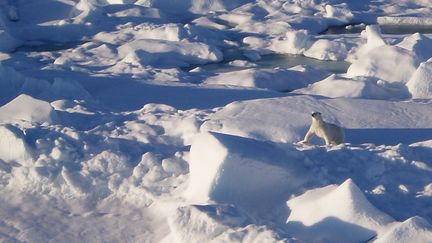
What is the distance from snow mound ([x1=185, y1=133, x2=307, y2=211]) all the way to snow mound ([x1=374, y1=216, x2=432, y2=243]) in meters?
1.14

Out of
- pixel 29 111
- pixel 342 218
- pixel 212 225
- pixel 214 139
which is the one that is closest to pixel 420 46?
pixel 29 111

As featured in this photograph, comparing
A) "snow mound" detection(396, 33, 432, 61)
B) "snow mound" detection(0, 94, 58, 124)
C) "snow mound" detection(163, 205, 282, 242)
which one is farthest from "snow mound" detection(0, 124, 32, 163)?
"snow mound" detection(396, 33, 432, 61)

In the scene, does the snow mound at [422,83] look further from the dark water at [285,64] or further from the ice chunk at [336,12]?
the ice chunk at [336,12]

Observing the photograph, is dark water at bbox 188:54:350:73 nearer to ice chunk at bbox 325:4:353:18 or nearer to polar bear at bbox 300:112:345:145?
ice chunk at bbox 325:4:353:18

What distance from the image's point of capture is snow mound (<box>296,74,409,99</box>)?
32.1ft

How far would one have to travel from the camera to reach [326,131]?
666 cm

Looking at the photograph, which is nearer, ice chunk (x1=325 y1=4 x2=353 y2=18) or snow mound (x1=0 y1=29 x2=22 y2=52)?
snow mound (x1=0 y1=29 x2=22 y2=52)

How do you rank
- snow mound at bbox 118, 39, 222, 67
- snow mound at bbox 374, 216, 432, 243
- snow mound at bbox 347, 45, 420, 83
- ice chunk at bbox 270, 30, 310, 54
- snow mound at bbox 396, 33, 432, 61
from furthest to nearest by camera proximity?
1. ice chunk at bbox 270, 30, 310, 54
2. snow mound at bbox 118, 39, 222, 67
3. snow mound at bbox 396, 33, 432, 61
4. snow mound at bbox 347, 45, 420, 83
5. snow mound at bbox 374, 216, 432, 243

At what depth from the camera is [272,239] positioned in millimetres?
4254

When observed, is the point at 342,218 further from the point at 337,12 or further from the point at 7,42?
the point at 337,12

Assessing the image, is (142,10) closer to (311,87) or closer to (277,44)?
(277,44)

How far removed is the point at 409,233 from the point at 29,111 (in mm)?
4720

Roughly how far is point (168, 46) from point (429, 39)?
448 centimetres

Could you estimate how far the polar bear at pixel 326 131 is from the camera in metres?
6.66
